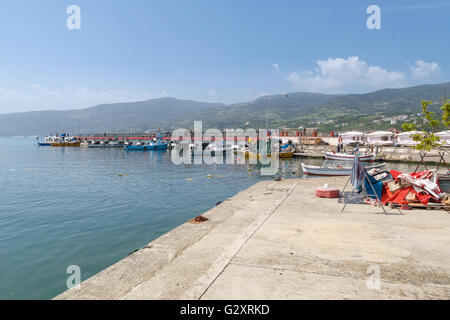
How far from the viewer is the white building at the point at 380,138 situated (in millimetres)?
71450

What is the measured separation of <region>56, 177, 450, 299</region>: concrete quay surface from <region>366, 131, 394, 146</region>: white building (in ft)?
219

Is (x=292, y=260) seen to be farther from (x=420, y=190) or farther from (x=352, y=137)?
(x=352, y=137)

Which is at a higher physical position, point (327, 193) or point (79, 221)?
point (327, 193)

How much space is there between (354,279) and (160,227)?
10.6m

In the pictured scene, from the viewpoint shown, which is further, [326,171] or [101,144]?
[101,144]

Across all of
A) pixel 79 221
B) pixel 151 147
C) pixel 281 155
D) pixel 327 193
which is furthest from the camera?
pixel 151 147

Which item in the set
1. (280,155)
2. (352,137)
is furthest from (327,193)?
(352,137)

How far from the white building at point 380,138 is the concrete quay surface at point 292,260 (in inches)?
2633

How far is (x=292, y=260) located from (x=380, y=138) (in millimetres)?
81011

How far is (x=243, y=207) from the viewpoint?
1423 centimetres

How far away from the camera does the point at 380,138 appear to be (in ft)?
253

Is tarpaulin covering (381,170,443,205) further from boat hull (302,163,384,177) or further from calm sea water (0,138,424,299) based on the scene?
boat hull (302,163,384,177)

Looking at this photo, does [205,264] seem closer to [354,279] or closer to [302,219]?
[354,279]
